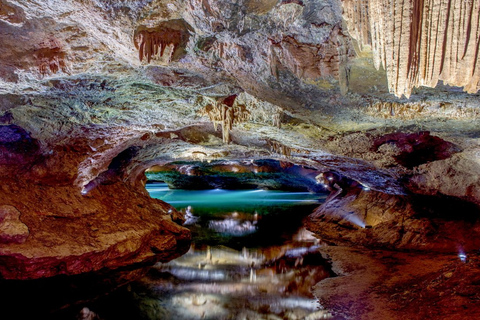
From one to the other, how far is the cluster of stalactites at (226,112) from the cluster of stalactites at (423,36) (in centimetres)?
345

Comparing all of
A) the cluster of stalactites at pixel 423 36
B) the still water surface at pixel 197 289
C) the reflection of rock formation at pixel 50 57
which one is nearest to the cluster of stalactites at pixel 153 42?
the reflection of rock formation at pixel 50 57

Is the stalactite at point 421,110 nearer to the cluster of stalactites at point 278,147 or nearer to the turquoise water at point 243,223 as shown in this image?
the cluster of stalactites at point 278,147

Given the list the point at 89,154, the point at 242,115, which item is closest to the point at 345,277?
the point at 242,115

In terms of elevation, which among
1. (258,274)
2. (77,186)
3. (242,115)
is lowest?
(258,274)

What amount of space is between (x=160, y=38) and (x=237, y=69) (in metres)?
1.05

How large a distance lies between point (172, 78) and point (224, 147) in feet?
18.7

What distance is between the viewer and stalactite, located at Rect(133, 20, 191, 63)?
123 inches

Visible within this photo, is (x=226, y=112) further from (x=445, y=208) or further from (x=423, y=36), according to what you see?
(x=445, y=208)

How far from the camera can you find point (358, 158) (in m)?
8.10

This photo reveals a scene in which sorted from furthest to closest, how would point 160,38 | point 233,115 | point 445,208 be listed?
point 445,208 < point 233,115 < point 160,38

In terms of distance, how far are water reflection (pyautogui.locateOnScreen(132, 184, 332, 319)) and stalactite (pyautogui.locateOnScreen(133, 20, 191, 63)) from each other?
14.9 ft

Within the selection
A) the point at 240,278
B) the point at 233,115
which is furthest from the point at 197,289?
the point at 233,115

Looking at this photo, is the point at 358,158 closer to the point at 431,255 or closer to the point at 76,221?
the point at 431,255

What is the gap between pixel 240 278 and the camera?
7176 millimetres
